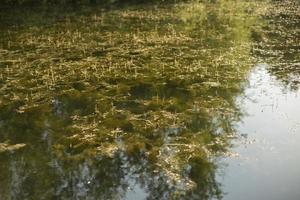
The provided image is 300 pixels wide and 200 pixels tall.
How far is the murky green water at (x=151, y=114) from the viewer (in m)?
6.93

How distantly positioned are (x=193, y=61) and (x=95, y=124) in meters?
5.24

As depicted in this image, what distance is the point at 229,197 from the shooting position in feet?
21.1

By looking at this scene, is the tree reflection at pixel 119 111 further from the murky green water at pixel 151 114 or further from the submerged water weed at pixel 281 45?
the submerged water weed at pixel 281 45

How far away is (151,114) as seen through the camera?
9.37 m

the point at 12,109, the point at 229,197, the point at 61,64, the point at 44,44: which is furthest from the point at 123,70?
the point at 229,197

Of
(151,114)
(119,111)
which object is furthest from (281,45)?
(119,111)

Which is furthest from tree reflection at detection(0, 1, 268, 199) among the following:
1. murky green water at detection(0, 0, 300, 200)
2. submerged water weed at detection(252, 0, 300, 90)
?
submerged water weed at detection(252, 0, 300, 90)

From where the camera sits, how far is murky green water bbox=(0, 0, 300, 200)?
6.93 meters

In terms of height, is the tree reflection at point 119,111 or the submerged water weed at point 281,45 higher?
the submerged water weed at point 281,45

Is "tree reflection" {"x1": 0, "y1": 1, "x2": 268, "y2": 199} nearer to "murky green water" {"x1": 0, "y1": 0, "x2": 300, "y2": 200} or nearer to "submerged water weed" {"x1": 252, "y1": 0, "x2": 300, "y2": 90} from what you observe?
"murky green water" {"x1": 0, "y1": 0, "x2": 300, "y2": 200}

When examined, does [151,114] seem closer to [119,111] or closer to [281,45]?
[119,111]

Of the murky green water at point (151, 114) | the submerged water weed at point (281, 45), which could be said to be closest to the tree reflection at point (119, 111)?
the murky green water at point (151, 114)

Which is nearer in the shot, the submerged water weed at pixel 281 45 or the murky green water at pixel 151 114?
the murky green water at pixel 151 114

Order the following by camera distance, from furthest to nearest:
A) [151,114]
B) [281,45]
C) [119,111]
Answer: [281,45] → [119,111] → [151,114]
